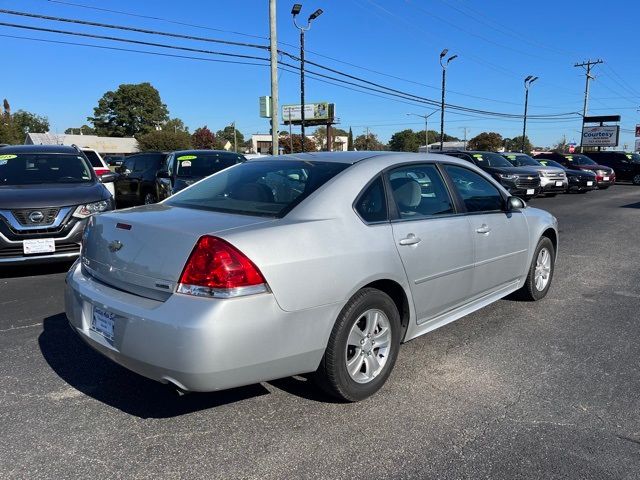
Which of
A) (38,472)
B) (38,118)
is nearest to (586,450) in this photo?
(38,472)

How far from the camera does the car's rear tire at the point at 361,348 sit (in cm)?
292

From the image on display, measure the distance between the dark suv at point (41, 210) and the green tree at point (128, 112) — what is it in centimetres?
11281

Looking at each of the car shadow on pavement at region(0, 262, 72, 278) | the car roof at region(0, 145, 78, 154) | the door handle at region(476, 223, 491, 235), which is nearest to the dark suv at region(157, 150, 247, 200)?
the car roof at region(0, 145, 78, 154)

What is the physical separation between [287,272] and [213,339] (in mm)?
513

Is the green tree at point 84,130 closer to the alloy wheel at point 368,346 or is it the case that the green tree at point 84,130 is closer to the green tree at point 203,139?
the green tree at point 203,139

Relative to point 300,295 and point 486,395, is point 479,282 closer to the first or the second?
point 486,395

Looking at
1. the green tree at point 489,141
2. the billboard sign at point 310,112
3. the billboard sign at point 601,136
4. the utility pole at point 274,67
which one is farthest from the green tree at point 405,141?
the utility pole at point 274,67

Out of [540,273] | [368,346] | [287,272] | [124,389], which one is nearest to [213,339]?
[287,272]

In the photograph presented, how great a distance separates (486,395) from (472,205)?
5.28 feet

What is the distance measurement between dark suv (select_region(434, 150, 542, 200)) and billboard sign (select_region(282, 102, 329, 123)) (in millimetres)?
61824

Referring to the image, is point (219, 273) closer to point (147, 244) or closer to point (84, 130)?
point (147, 244)

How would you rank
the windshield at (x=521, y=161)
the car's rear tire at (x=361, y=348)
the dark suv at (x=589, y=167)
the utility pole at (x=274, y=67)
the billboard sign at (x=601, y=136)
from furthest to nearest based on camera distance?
1. the billboard sign at (x=601, y=136)
2. the dark suv at (x=589, y=167)
3. the utility pole at (x=274, y=67)
4. the windshield at (x=521, y=161)
5. the car's rear tire at (x=361, y=348)

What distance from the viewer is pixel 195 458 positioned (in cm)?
257

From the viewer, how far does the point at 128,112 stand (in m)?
113
